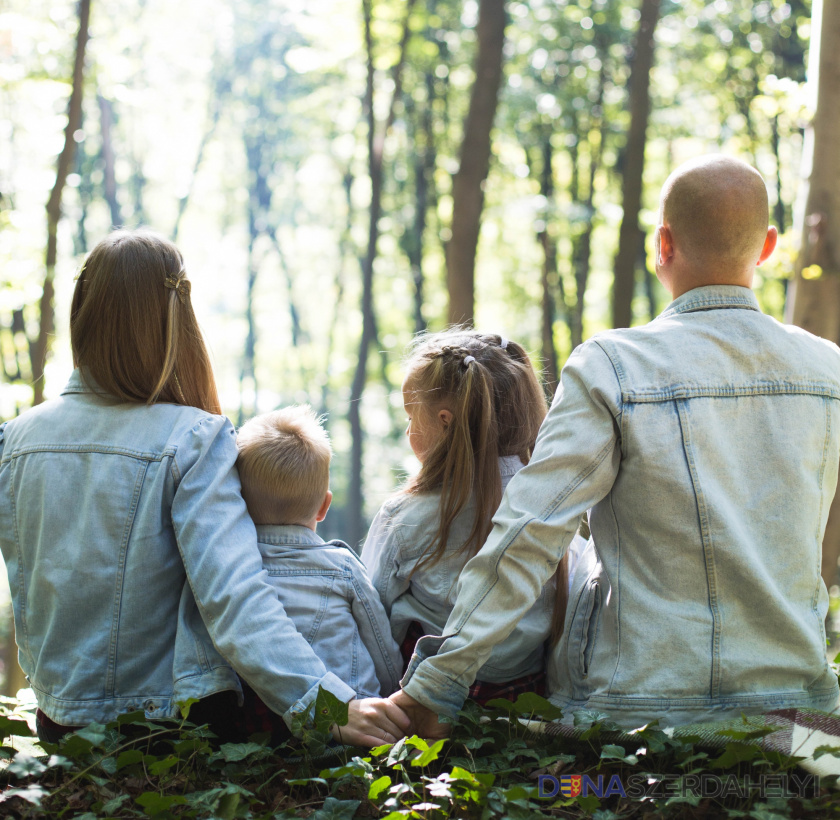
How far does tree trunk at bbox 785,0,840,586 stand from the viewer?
4.88 meters

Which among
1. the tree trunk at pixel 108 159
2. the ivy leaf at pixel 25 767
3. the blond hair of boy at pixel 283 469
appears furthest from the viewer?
the tree trunk at pixel 108 159

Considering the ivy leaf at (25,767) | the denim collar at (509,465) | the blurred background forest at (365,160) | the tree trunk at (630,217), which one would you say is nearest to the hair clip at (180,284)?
the denim collar at (509,465)

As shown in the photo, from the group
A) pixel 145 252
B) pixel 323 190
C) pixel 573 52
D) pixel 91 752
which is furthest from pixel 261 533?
pixel 323 190

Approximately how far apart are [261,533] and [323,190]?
24.4m

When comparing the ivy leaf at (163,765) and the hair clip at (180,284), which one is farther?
the hair clip at (180,284)

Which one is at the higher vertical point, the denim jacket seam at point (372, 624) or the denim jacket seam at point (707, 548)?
the denim jacket seam at point (707, 548)

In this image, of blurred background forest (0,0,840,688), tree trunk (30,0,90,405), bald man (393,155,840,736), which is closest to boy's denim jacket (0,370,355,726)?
bald man (393,155,840,736)

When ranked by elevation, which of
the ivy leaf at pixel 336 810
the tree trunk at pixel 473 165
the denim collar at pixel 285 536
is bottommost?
the ivy leaf at pixel 336 810

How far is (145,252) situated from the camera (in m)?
2.79

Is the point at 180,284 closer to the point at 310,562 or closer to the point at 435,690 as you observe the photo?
the point at 310,562

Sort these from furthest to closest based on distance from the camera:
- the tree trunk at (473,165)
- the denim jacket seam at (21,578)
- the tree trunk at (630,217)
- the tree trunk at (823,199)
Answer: the tree trunk at (630,217), the tree trunk at (473,165), the tree trunk at (823,199), the denim jacket seam at (21,578)

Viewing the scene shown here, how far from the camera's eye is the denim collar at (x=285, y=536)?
287 cm

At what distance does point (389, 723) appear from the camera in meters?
2.50

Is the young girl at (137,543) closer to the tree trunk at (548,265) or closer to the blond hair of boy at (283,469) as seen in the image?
the blond hair of boy at (283,469)
